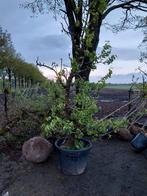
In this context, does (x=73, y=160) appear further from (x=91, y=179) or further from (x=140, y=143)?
(x=140, y=143)

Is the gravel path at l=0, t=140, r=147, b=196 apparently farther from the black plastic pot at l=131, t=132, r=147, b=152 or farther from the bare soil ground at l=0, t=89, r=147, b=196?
the black plastic pot at l=131, t=132, r=147, b=152

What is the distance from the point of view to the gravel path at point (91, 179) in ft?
13.6

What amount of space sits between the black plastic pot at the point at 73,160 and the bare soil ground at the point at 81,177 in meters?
0.09

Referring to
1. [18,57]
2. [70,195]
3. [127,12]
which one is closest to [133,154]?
[70,195]

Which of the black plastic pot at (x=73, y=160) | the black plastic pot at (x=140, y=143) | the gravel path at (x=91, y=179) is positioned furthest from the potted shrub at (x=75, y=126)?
the black plastic pot at (x=140, y=143)

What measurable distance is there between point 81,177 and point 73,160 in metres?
0.30

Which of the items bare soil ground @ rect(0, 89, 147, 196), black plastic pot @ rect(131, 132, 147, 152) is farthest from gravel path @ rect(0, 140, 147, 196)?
black plastic pot @ rect(131, 132, 147, 152)

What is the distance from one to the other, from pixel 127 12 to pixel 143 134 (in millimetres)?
4648

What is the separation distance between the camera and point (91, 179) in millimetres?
4457

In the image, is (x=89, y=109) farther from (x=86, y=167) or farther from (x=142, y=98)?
(x=142, y=98)

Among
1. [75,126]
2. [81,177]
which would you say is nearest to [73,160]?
[81,177]

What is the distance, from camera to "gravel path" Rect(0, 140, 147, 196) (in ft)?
13.6

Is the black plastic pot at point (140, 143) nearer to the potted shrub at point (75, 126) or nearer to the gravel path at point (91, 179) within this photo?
the gravel path at point (91, 179)

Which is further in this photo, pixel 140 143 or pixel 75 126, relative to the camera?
pixel 140 143
